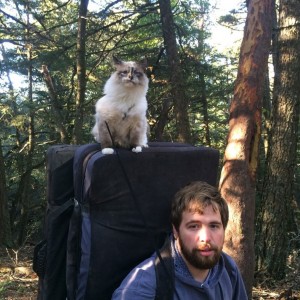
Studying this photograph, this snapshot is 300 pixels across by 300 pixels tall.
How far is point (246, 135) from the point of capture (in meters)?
4.61

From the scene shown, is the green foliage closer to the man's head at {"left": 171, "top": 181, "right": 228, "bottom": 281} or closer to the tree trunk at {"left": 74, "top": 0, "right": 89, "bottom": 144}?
the tree trunk at {"left": 74, "top": 0, "right": 89, "bottom": 144}

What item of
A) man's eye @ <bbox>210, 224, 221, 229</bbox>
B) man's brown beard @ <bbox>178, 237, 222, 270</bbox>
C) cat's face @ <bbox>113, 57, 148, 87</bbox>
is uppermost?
cat's face @ <bbox>113, 57, 148, 87</bbox>

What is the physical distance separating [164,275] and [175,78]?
804 centimetres

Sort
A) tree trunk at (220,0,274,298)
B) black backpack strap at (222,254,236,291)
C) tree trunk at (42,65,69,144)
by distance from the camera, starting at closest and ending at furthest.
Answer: black backpack strap at (222,254,236,291)
tree trunk at (220,0,274,298)
tree trunk at (42,65,69,144)

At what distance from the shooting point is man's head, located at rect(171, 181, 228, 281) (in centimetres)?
240

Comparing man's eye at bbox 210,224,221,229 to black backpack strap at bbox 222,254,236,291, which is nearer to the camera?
man's eye at bbox 210,224,221,229

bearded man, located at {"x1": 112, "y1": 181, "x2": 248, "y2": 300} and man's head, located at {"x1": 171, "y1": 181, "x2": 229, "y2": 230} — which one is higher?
man's head, located at {"x1": 171, "y1": 181, "x2": 229, "y2": 230}

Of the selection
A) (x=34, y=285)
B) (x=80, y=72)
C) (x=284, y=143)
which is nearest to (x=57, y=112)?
(x=80, y=72)

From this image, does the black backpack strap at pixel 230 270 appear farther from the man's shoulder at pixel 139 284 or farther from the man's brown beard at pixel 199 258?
the man's shoulder at pixel 139 284

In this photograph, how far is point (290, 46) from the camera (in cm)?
816

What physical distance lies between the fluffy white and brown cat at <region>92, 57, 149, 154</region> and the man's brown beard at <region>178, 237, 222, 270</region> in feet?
4.74

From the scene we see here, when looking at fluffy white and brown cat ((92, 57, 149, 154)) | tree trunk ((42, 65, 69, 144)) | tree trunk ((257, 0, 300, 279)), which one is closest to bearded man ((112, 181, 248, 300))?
fluffy white and brown cat ((92, 57, 149, 154))

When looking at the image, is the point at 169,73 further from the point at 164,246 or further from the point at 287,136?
the point at 164,246

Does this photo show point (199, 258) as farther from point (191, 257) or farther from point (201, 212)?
point (201, 212)
